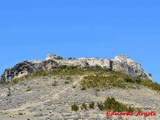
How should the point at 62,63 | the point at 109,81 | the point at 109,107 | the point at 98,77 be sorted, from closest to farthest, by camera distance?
the point at 109,107, the point at 109,81, the point at 98,77, the point at 62,63

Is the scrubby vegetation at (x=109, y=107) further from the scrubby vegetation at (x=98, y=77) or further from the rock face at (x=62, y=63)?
the rock face at (x=62, y=63)

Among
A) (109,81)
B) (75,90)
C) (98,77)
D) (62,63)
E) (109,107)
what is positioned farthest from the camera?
(62,63)

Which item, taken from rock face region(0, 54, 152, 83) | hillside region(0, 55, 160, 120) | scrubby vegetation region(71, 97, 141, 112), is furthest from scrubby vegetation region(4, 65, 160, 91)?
scrubby vegetation region(71, 97, 141, 112)

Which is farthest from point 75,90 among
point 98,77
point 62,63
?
point 62,63

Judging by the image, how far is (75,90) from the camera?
59.1 metres

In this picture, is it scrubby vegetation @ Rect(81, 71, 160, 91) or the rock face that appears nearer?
scrubby vegetation @ Rect(81, 71, 160, 91)

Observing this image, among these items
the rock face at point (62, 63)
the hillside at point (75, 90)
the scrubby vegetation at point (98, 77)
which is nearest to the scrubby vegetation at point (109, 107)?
the hillside at point (75, 90)

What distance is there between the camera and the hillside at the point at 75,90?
43.2m

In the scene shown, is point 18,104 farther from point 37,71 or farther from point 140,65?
point 140,65

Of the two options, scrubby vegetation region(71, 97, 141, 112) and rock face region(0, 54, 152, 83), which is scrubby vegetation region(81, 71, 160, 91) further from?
scrubby vegetation region(71, 97, 141, 112)

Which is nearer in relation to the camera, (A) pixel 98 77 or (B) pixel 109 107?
(B) pixel 109 107

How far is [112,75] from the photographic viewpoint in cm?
7038

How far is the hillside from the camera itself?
142 ft

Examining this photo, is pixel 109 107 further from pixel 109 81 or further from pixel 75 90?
pixel 109 81
